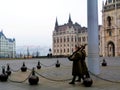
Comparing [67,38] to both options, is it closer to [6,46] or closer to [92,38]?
[6,46]

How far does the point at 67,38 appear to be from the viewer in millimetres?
157750

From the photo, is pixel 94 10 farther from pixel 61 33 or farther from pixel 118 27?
pixel 61 33

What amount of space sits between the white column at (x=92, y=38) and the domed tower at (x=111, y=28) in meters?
87.9

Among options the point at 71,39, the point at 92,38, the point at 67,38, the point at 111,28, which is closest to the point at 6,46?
the point at 67,38

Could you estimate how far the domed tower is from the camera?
10462 cm

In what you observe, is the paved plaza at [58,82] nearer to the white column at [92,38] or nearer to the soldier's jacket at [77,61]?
the soldier's jacket at [77,61]

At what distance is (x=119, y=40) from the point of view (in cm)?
10344

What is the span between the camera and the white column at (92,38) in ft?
52.1

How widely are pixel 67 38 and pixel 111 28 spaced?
53.5m

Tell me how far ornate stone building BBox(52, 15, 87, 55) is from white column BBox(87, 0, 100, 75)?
137 m

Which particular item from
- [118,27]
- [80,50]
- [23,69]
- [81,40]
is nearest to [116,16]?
Result: [118,27]

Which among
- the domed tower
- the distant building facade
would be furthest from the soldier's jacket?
the distant building facade

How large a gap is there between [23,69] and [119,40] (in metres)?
86.7

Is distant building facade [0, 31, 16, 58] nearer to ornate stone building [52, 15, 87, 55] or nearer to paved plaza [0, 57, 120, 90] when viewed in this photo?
ornate stone building [52, 15, 87, 55]
